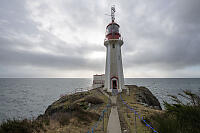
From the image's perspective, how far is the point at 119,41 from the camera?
62.1ft

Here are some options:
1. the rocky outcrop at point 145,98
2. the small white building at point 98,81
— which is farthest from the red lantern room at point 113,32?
the small white building at point 98,81

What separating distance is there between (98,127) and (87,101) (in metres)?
6.63

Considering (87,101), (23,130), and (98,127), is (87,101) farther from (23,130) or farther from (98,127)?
(23,130)

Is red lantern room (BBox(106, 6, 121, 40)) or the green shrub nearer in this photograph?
the green shrub

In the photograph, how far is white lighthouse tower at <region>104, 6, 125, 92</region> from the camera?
18.3 metres

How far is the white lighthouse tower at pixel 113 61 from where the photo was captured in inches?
720

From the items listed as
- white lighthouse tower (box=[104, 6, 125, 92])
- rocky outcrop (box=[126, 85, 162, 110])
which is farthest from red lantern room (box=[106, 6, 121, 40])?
rocky outcrop (box=[126, 85, 162, 110])

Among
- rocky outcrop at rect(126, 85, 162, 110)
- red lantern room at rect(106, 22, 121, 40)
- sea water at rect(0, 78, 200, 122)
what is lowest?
sea water at rect(0, 78, 200, 122)

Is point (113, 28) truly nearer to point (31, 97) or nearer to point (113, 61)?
point (113, 61)

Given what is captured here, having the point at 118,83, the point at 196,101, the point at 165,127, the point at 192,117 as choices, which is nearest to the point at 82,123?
the point at 165,127

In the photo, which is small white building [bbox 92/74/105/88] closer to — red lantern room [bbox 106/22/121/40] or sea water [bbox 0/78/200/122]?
red lantern room [bbox 106/22/121/40]

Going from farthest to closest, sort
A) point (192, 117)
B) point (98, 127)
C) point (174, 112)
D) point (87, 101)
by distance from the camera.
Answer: point (87, 101) → point (98, 127) → point (174, 112) → point (192, 117)

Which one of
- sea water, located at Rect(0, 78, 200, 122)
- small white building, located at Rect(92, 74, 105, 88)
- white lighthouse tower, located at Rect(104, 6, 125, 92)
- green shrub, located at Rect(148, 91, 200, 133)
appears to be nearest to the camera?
green shrub, located at Rect(148, 91, 200, 133)

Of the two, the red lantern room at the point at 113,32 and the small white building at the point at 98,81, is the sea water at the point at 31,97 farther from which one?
the small white building at the point at 98,81
